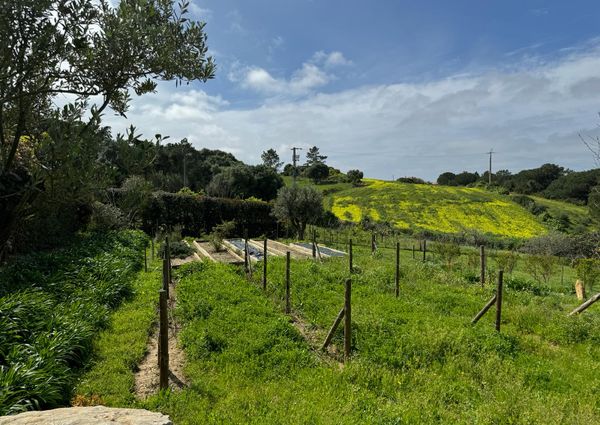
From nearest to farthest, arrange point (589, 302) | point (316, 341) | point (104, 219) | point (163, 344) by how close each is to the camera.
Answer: point (163, 344) → point (316, 341) → point (589, 302) → point (104, 219)

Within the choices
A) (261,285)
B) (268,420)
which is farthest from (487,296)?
(268,420)

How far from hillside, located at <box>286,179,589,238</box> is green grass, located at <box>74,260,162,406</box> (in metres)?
31.7

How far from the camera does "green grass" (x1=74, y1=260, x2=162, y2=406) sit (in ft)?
15.8

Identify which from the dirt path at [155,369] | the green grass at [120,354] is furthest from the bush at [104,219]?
the dirt path at [155,369]

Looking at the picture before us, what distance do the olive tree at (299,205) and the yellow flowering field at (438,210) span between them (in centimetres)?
1294

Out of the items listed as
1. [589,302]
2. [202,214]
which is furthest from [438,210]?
[589,302]

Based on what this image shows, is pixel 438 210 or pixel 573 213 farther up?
pixel 438 210

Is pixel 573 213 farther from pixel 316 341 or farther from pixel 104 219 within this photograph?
pixel 104 219

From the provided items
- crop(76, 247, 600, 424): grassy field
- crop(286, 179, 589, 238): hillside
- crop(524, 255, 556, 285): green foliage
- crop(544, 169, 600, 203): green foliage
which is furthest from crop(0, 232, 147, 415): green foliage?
crop(544, 169, 600, 203): green foliage

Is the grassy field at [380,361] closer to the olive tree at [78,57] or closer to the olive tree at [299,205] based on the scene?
the olive tree at [78,57]

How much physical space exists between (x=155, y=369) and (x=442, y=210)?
4256cm

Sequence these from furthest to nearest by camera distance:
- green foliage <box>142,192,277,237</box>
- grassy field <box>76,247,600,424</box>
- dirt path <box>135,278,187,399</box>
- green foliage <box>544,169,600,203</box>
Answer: green foliage <box>544,169,600,203</box> → green foliage <box>142,192,277,237</box> → dirt path <box>135,278,187,399</box> → grassy field <box>76,247,600,424</box>

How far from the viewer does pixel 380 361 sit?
6125 millimetres

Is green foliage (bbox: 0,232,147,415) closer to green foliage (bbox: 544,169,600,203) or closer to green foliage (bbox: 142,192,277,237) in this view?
green foliage (bbox: 142,192,277,237)
